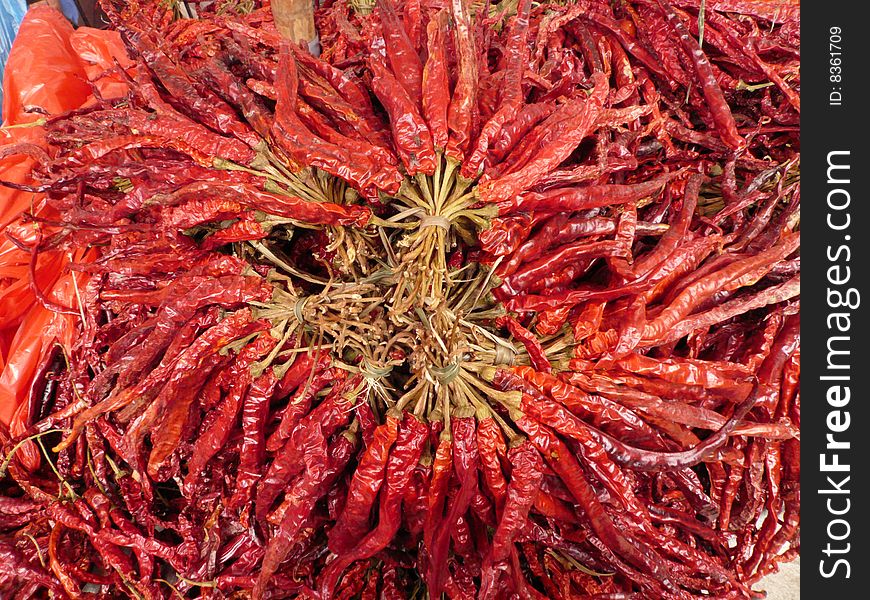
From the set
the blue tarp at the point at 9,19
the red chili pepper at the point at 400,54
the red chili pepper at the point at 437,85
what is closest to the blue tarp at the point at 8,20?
the blue tarp at the point at 9,19

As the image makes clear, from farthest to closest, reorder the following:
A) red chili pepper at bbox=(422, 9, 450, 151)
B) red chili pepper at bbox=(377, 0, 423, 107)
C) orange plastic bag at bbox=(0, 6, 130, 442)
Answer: orange plastic bag at bbox=(0, 6, 130, 442)
red chili pepper at bbox=(377, 0, 423, 107)
red chili pepper at bbox=(422, 9, 450, 151)

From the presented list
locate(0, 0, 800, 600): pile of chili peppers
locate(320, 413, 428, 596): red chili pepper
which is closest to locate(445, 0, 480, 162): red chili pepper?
locate(0, 0, 800, 600): pile of chili peppers

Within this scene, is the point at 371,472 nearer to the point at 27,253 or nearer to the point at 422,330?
the point at 422,330

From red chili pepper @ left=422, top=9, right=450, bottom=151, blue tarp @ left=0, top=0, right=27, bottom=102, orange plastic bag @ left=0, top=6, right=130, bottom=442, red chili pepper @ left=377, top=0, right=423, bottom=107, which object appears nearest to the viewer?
red chili pepper @ left=422, top=9, right=450, bottom=151

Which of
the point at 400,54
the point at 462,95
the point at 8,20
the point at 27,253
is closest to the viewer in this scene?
the point at 462,95

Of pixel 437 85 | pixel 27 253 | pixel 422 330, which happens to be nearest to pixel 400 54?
pixel 437 85

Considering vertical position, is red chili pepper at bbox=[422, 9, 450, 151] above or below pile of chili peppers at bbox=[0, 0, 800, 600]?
above

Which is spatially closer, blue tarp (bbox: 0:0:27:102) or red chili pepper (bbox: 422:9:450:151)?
red chili pepper (bbox: 422:9:450:151)

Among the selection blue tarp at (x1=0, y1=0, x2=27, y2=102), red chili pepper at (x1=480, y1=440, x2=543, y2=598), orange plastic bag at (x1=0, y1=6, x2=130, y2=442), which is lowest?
red chili pepper at (x1=480, y1=440, x2=543, y2=598)

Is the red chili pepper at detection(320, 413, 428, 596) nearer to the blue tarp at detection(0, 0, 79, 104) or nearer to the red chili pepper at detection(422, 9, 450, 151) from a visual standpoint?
the red chili pepper at detection(422, 9, 450, 151)
